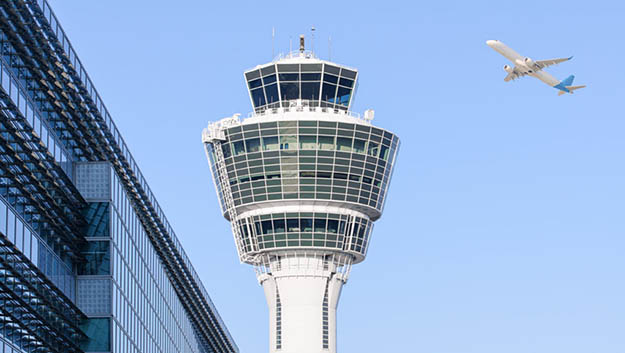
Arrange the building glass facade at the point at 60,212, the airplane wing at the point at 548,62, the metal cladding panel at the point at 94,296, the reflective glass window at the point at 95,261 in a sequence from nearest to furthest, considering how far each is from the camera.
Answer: the building glass facade at the point at 60,212, the metal cladding panel at the point at 94,296, the reflective glass window at the point at 95,261, the airplane wing at the point at 548,62

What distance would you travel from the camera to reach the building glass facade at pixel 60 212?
65.0 meters

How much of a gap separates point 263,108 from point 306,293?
91.8 feet

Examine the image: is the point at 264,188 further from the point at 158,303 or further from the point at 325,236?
the point at 158,303

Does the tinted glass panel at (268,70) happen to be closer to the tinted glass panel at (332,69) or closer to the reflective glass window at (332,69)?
the reflective glass window at (332,69)

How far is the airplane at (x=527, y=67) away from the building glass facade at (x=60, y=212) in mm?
61995

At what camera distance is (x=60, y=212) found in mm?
73938

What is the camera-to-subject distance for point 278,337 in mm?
169875

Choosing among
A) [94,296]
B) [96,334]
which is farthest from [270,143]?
[96,334]

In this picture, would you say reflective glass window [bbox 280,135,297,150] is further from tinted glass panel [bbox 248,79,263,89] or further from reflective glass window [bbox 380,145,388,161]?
reflective glass window [bbox 380,145,388,161]

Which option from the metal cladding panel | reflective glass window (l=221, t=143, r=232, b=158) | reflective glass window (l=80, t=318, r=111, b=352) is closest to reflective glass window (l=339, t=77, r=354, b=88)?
reflective glass window (l=221, t=143, r=232, b=158)

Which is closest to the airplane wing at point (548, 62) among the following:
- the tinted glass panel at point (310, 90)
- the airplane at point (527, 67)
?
the airplane at point (527, 67)

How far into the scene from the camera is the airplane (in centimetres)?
14275

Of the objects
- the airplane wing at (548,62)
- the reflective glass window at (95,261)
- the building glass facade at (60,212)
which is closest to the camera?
the building glass facade at (60,212)

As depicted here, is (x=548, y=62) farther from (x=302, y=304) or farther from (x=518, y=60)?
(x=302, y=304)
